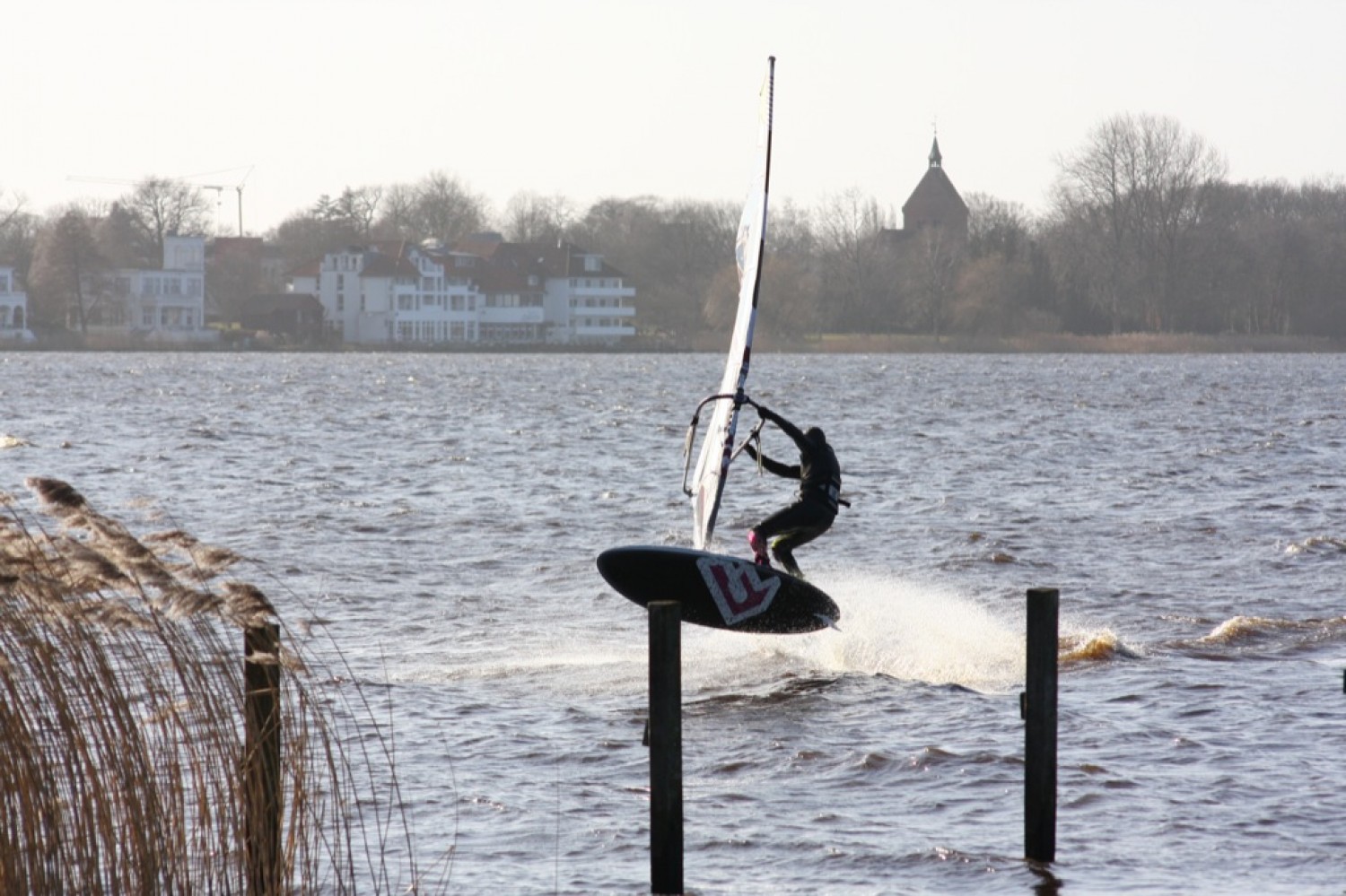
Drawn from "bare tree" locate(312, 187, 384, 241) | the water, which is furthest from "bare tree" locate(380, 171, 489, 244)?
the water

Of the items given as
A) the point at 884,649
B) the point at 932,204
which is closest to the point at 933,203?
the point at 932,204

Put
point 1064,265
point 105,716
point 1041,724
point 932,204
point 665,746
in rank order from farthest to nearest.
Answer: point 932,204 < point 1064,265 < point 1041,724 < point 665,746 < point 105,716

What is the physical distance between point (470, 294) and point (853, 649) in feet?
475

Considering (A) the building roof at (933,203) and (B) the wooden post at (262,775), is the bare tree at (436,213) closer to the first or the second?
(A) the building roof at (933,203)

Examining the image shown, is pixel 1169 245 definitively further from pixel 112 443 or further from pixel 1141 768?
pixel 1141 768

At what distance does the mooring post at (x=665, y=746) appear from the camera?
820cm

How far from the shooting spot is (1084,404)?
7294cm

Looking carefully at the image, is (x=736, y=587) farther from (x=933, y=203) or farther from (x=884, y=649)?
(x=933, y=203)

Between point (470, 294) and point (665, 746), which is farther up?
point (470, 294)

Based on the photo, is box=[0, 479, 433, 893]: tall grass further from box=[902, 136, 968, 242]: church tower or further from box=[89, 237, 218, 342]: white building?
box=[902, 136, 968, 242]: church tower

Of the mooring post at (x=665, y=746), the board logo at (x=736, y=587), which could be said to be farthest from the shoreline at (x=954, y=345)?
the mooring post at (x=665, y=746)

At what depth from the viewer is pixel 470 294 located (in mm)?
159875

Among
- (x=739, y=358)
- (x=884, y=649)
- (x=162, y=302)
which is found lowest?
(x=884, y=649)

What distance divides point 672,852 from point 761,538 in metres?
6.05
